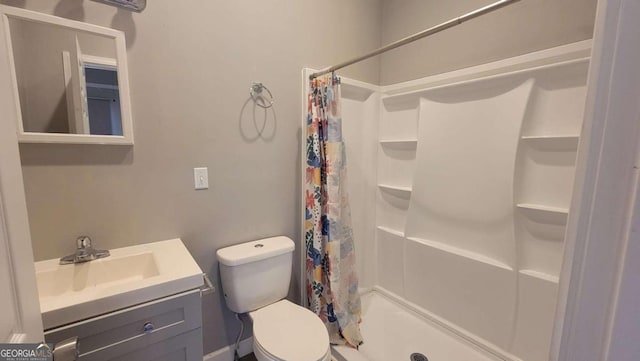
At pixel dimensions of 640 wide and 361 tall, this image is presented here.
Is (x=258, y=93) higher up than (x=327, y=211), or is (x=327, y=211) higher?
(x=258, y=93)

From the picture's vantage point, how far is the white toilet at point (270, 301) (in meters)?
1.26

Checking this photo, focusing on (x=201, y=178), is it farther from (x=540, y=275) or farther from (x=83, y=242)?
(x=540, y=275)

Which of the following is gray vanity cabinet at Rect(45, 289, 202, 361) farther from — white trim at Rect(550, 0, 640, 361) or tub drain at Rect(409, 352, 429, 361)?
tub drain at Rect(409, 352, 429, 361)

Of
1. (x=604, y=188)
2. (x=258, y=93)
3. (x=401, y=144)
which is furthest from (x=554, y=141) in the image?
(x=258, y=93)

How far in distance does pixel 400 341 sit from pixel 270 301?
98 centimetres

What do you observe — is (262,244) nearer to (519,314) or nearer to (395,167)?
(395,167)

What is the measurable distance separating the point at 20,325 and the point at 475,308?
6.95 feet

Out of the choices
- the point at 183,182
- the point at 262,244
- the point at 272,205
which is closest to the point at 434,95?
the point at 272,205

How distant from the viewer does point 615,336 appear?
35 cm

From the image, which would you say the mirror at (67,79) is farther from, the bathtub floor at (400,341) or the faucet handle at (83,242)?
the bathtub floor at (400,341)

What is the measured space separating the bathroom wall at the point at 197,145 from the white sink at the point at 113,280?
11 centimetres

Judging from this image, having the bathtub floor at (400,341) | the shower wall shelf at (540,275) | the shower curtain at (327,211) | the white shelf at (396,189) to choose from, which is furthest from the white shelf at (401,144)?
the bathtub floor at (400,341)

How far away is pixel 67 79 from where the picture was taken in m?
1.15

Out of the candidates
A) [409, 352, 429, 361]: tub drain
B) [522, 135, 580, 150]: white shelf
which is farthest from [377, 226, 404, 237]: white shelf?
[522, 135, 580, 150]: white shelf
